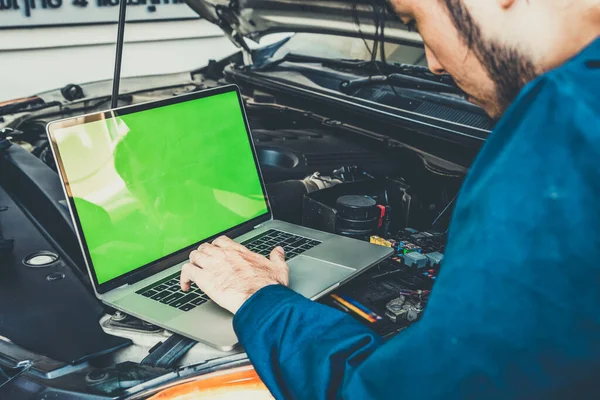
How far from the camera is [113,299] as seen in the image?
794mm

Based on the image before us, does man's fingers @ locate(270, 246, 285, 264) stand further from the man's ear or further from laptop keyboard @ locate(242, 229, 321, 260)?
the man's ear

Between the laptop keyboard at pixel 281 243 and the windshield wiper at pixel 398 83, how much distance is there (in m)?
0.58

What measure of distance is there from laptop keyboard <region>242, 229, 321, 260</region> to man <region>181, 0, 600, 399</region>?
493 millimetres

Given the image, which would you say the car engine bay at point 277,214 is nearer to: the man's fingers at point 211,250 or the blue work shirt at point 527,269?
the man's fingers at point 211,250

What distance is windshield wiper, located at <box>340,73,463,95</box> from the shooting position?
1349 mm

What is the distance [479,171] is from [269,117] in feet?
4.42

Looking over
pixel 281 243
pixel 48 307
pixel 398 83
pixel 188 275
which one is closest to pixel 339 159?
pixel 398 83

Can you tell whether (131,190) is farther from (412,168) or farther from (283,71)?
(283,71)

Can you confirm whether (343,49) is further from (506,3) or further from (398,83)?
(506,3)

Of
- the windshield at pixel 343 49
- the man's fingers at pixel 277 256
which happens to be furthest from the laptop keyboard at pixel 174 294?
the windshield at pixel 343 49

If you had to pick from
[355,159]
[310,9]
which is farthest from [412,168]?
[310,9]

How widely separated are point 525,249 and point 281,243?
0.66m

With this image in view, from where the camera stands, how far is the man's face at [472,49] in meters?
0.48

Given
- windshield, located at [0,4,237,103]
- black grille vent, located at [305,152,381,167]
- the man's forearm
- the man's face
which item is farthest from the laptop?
windshield, located at [0,4,237,103]
